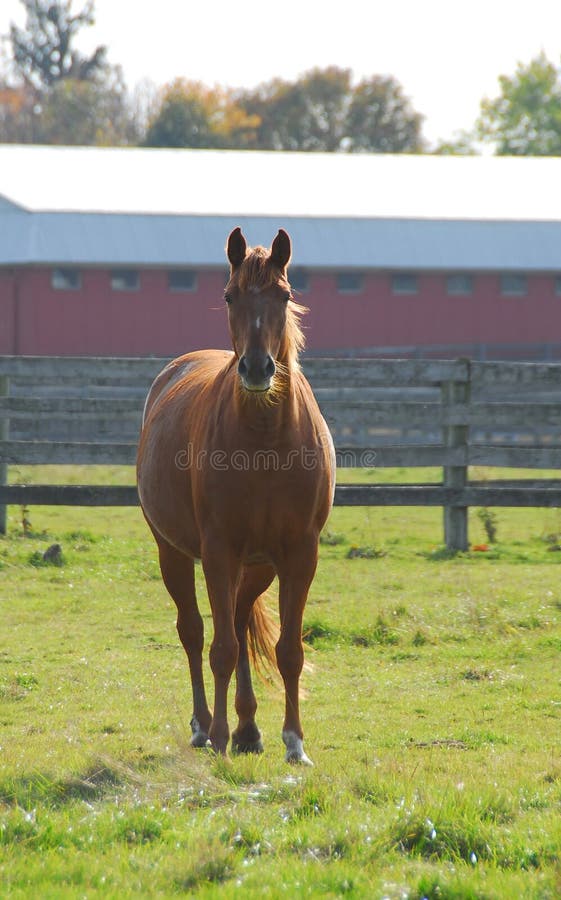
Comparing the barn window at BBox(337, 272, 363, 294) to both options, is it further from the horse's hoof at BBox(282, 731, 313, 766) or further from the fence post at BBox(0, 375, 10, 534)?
the horse's hoof at BBox(282, 731, 313, 766)

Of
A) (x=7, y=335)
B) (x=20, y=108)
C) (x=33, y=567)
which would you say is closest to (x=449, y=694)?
(x=33, y=567)

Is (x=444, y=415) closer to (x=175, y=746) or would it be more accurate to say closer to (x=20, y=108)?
(x=175, y=746)

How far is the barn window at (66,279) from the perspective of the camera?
3509 cm

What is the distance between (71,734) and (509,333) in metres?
34.2

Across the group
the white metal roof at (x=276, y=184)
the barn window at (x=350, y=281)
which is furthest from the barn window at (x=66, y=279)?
the barn window at (x=350, y=281)

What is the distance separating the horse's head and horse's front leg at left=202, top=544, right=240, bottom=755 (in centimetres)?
94

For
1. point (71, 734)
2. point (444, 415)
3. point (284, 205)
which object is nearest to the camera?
point (71, 734)

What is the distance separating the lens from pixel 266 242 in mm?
35531

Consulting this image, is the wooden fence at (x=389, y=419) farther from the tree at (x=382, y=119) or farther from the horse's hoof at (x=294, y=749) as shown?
the tree at (x=382, y=119)

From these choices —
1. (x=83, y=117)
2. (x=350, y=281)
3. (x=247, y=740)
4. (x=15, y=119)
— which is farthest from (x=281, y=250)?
(x=15, y=119)

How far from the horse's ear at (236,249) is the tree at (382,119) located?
61.9m

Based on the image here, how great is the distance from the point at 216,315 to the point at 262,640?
30573mm

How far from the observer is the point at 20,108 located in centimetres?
6825

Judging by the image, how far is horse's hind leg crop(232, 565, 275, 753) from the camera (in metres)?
5.64
